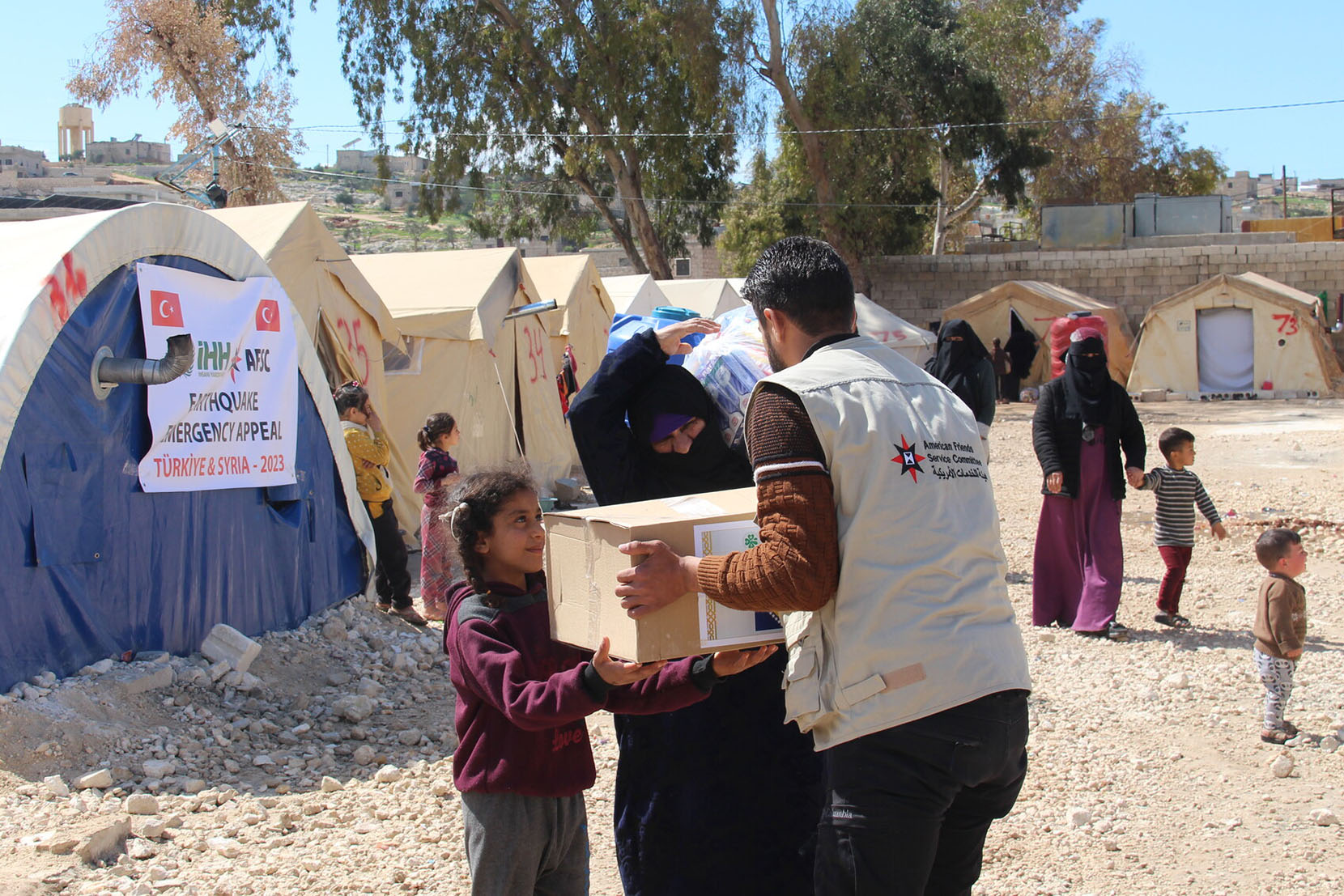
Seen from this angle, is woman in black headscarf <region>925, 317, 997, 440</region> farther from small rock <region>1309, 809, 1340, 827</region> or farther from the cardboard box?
the cardboard box

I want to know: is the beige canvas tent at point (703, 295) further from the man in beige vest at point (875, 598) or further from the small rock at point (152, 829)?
the man in beige vest at point (875, 598)

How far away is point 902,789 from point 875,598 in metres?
0.33

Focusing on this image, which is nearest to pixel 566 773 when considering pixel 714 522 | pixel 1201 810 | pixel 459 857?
pixel 714 522

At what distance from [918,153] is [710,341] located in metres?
25.1

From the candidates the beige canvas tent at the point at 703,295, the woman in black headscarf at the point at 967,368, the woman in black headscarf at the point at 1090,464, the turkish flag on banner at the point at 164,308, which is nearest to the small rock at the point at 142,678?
the turkish flag on banner at the point at 164,308

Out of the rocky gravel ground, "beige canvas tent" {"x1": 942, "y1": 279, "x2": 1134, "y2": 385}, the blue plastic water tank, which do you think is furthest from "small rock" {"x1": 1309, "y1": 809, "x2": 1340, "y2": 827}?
"beige canvas tent" {"x1": 942, "y1": 279, "x2": 1134, "y2": 385}

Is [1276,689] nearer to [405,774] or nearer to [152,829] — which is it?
[405,774]

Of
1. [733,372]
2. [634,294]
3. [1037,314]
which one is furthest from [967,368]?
[1037,314]

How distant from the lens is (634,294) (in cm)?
1612

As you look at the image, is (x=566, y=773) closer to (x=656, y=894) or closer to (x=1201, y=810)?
(x=656, y=894)

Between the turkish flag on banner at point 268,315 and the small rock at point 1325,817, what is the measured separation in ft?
17.6

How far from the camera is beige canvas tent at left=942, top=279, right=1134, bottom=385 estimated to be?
23.9 meters

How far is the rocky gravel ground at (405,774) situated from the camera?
3.63 meters

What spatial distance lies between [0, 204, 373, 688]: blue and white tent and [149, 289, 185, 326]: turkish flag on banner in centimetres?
8
